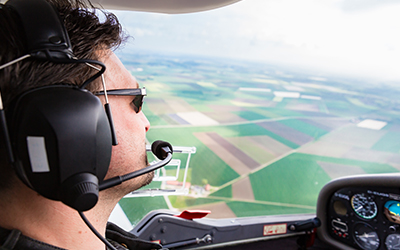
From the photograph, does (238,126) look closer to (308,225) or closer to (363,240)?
(308,225)

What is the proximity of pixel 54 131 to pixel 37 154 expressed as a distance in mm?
51

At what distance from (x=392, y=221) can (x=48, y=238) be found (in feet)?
7.79

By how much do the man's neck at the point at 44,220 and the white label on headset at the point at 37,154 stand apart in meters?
0.17

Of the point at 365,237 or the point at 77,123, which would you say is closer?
the point at 77,123

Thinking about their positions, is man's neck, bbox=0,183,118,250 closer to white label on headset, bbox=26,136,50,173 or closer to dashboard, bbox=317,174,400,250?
white label on headset, bbox=26,136,50,173

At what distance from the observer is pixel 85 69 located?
0.64 metres

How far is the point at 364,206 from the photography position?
2.28 m

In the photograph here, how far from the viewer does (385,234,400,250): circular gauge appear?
2109 mm

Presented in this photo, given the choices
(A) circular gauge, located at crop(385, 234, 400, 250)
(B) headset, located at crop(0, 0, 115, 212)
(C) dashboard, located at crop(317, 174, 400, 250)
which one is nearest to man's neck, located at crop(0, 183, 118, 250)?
(B) headset, located at crop(0, 0, 115, 212)

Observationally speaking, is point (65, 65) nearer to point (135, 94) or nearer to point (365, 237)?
point (135, 94)

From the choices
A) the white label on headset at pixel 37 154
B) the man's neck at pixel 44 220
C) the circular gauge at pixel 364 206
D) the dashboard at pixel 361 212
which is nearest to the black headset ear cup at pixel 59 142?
the white label on headset at pixel 37 154

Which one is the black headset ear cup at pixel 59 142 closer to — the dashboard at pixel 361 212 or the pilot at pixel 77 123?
the pilot at pixel 77 123

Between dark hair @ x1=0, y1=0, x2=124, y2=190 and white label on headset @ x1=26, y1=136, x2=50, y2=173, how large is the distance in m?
0.11

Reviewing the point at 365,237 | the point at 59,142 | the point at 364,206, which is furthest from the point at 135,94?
the point at 365,237
